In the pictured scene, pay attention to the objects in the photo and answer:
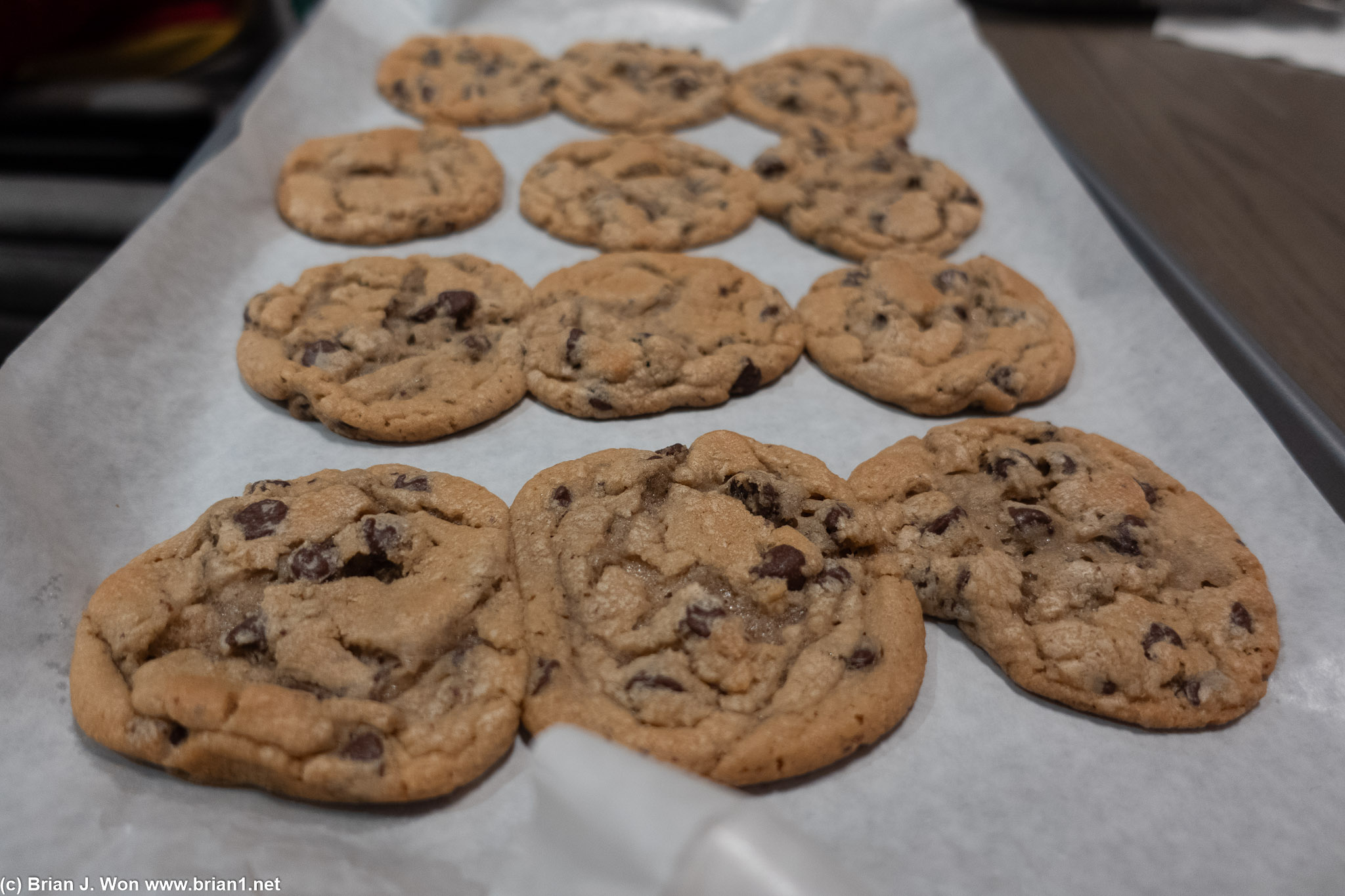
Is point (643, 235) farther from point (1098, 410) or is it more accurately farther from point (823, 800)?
point (823, 800)

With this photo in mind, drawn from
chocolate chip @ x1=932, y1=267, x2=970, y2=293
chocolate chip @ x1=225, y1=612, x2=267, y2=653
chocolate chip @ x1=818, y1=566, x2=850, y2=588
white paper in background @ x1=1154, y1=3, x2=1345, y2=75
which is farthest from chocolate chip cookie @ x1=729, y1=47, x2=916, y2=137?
chocolate chip @ x1=225, y1=612, x2=267, y2=653

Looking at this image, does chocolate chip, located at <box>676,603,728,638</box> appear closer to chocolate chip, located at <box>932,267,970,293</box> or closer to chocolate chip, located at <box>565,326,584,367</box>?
chocolate chip, located at <box>565,326,584,367</box>

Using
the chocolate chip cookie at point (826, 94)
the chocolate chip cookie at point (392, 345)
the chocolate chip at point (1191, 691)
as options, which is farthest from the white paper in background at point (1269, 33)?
the chocolate chip cookie at point (392, 345)

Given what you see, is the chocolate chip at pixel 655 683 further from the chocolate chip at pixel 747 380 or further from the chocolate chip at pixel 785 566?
the chocolate chip at pixel 747 380

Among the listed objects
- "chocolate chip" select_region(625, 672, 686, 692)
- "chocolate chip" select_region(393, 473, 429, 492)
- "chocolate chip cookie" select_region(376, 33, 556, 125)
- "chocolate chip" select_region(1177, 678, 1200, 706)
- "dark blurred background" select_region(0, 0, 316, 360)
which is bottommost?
"dark blurred background" select_region(0, 0, 316, 360)

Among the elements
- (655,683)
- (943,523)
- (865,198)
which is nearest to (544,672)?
(655,683)

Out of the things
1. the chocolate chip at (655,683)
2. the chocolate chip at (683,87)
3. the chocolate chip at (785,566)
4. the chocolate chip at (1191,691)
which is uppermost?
the chocolate chip at (683,87)

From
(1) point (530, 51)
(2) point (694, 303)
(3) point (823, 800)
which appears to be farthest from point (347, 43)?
(3) point (823, 800)
